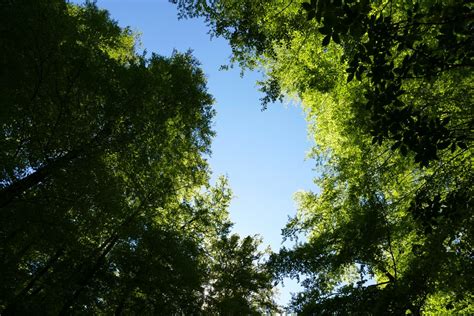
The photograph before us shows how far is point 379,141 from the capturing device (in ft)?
12.0

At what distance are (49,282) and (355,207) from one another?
9.16m

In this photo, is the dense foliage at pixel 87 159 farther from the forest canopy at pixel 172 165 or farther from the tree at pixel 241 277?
the tree at pixel 241 277

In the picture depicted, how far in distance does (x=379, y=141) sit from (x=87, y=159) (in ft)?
24.3

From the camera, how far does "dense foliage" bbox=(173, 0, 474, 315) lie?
11.2 ft

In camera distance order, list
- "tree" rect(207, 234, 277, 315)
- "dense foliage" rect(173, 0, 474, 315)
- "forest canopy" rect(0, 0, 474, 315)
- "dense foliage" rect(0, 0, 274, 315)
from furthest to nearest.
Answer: "tree" rect(207, 234, 277, 315)
"dense foliage" rect(0, 0, 274, 315)
"forest canopy" rect(0, 0, 474, 315)
"dense foliage" rect(173, 0, 474, 315)

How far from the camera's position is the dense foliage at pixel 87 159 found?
26.2ft

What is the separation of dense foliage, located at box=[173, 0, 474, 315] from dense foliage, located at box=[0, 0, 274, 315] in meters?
3.00

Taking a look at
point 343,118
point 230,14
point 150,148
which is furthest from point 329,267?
point 230,14

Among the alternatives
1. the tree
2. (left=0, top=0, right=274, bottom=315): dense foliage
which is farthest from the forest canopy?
the tree

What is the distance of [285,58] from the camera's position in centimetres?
1121

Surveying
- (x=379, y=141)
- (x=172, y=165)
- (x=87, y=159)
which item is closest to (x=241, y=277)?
(x=172, y=165)

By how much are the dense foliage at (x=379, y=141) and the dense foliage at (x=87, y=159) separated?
3.00 metres

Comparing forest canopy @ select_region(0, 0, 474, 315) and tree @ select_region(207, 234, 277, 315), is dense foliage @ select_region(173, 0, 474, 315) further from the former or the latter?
tree @ select_region(207, 234, 277, 315)

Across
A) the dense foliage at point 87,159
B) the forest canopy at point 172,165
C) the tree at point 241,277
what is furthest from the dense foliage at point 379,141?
the tree at point 241,277
